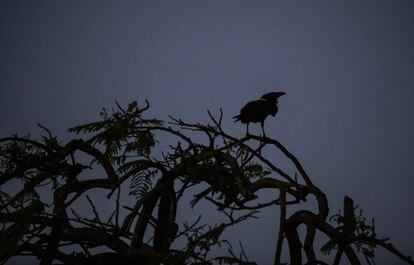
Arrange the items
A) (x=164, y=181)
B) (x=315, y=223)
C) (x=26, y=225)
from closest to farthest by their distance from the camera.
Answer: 1. (x=315, y=223)
2. (x=26, y=225)
3. (x=164, y=181)

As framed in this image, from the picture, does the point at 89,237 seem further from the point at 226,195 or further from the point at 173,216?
the point at 226,195

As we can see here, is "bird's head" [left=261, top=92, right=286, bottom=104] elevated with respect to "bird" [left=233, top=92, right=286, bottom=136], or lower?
elevated

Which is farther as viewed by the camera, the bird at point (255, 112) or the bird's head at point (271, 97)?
the bird's head at point (271, 97)

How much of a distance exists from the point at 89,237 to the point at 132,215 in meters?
0.82

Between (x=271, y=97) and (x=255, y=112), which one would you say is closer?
(x=255, y=112)

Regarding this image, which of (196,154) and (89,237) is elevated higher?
(196,154)

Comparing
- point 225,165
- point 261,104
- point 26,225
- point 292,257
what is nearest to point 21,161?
point 26,225

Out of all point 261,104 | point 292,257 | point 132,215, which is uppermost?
point 261,104

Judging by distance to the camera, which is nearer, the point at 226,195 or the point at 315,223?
the point at 315,223

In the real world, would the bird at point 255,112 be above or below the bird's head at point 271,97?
below

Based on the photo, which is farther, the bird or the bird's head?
the bird's head

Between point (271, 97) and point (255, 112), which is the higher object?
point (271, 97)

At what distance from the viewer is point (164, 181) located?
2.64 m

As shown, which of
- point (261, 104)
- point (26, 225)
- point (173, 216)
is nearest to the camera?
point (26, 225)
